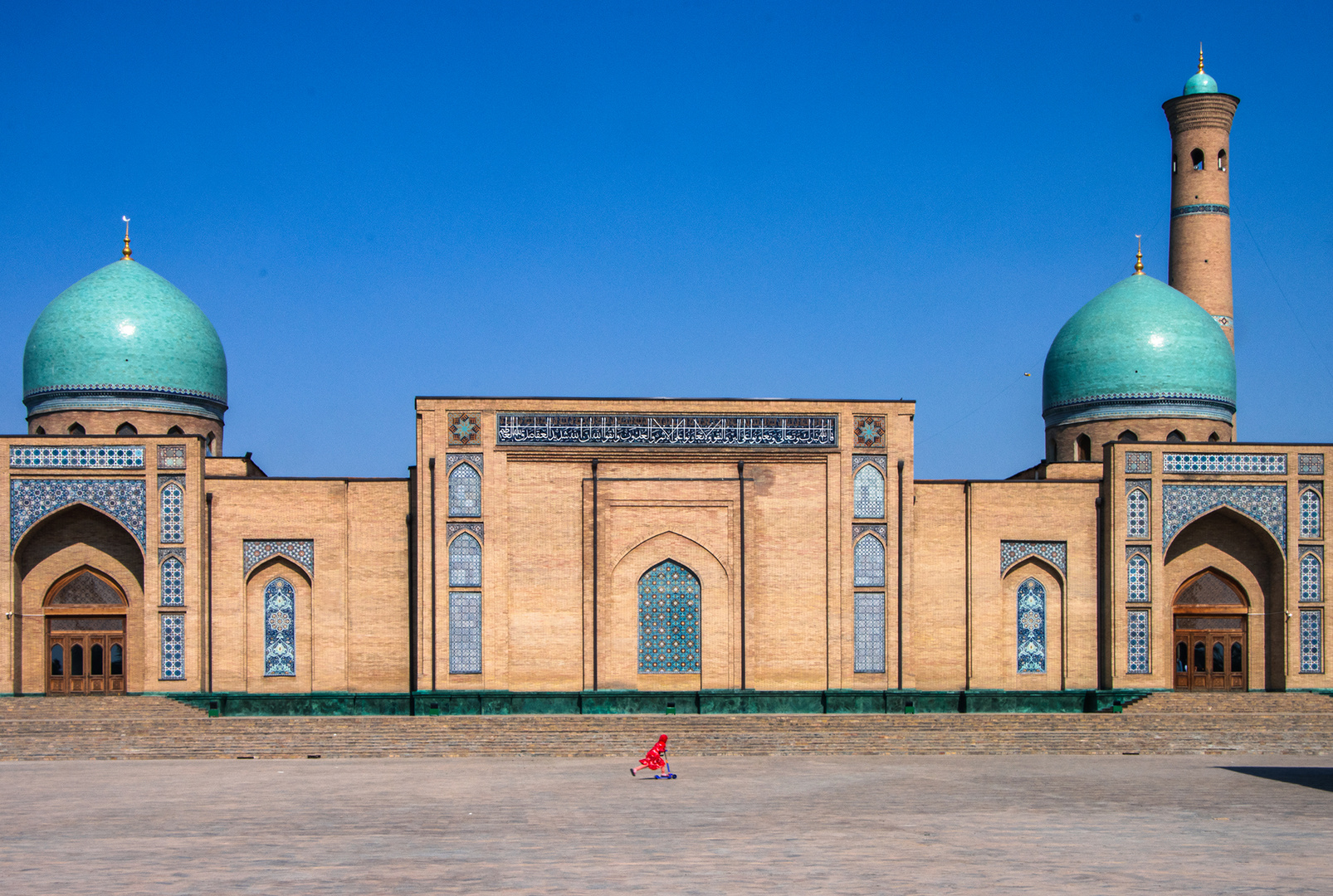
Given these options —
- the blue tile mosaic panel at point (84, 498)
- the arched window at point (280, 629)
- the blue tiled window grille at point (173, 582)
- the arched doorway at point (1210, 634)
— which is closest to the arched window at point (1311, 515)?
the arched doorway at point (1210, 634)

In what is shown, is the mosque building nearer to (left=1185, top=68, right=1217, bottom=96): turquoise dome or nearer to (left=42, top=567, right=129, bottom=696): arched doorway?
(left=42, top=567, right=129, bottom=696): arched doorway

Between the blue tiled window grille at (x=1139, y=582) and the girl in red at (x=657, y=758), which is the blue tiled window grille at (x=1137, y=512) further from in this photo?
the girl in red at (x=657, y=758)

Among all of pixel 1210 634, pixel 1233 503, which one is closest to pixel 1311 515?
pixel 1233 503

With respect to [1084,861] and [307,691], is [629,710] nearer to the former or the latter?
[307,691]

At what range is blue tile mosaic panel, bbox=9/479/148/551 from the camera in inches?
762

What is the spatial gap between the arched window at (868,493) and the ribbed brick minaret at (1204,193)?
30.2 ft

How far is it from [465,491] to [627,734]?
15.4 ft

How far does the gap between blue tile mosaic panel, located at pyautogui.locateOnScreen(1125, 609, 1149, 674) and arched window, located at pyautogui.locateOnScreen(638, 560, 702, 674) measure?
20.6 feet

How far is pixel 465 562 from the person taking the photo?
63.9ft

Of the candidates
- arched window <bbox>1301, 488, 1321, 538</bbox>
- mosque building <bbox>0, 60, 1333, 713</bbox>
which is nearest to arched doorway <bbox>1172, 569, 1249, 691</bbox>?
mosque building <bbox>0, 60, 1333, 713</bbox>

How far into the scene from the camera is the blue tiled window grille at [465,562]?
19.4 m

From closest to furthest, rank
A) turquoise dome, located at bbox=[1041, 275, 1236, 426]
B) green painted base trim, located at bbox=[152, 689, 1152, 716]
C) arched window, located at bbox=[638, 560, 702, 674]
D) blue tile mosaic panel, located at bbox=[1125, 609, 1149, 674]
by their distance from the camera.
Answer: green painted base trim, located at bbox=[152, 689, 1152, 716] → arched window, located at bbox=[638, 560, 702, 674] → blue tile mosaic panel, located at bbox=[1125, 609, 1149, 674] → turquoise dome, located at bbox=[1041, 275, 1236, 426]

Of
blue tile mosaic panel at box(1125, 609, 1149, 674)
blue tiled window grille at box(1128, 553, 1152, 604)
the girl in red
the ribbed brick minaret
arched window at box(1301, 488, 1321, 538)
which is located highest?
the ribbed brick minaret

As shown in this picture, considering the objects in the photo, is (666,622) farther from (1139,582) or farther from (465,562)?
(1139,582)
